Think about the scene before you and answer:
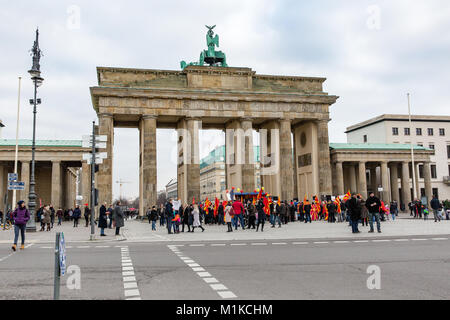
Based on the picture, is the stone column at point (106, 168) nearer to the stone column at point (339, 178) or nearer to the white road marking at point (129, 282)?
the stone column at point (339, 178)

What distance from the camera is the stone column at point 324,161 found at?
52.8m

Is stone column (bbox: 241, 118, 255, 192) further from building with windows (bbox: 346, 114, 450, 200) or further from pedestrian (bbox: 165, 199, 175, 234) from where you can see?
building with windows (bbox: 346, 114, 450, 200)

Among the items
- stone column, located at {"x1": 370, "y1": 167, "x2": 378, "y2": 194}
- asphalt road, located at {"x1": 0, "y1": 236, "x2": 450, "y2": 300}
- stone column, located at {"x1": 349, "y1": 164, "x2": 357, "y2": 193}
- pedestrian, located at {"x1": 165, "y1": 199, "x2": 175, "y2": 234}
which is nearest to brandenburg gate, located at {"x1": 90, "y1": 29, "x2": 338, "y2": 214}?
stone column, located at {"x1": 349, "y1": 164, "x2": 357, "y2": 193}

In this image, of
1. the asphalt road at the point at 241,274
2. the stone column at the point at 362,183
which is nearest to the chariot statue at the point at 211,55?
the stone column at the point at 362,183

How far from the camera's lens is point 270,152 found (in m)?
56.8

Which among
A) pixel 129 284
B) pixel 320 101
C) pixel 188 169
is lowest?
pixel 129 284

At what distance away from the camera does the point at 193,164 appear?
→ 4944 centimetres

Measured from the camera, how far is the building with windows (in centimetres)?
7981

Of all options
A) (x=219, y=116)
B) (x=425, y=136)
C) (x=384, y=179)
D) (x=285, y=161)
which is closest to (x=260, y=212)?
(x=219, y=116)

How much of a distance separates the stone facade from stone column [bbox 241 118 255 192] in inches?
4.5

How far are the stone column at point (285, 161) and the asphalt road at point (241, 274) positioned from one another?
37.8 metres
